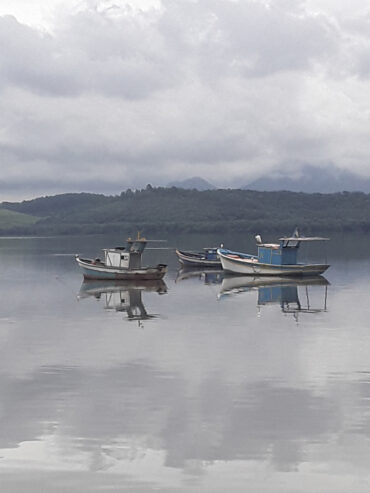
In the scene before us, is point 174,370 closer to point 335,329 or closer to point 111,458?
point 111,458

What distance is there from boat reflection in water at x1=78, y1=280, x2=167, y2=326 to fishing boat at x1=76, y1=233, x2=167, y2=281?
0.81m

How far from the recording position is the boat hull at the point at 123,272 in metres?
80.9

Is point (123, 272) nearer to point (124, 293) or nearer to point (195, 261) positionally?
point (124, 293)

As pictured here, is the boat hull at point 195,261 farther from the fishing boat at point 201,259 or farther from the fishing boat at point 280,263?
the fishing boat at point 280,263

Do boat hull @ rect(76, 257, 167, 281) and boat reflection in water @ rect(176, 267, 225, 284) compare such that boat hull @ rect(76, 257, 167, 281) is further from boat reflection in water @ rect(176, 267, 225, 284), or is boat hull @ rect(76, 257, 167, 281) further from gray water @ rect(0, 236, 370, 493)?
gray water @ rect(0, 236, 370, 493)

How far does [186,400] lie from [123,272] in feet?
178

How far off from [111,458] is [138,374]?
10.9m

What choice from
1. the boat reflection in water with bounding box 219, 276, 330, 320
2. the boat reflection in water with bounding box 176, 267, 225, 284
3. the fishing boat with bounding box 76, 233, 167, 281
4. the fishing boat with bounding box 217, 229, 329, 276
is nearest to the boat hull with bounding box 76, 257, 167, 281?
the fishing boat with bounding box 76, 233, 167, 281

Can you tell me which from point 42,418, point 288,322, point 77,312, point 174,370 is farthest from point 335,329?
point 42,418

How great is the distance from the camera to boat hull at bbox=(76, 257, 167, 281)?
3184 inches

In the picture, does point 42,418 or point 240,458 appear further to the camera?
point 42,418

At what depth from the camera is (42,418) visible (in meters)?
25.1

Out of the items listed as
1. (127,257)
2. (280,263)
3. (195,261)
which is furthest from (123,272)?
(195,261)

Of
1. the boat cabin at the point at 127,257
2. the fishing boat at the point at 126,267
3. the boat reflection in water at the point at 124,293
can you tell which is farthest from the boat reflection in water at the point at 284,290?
the boat cabin at the point at 127,257
